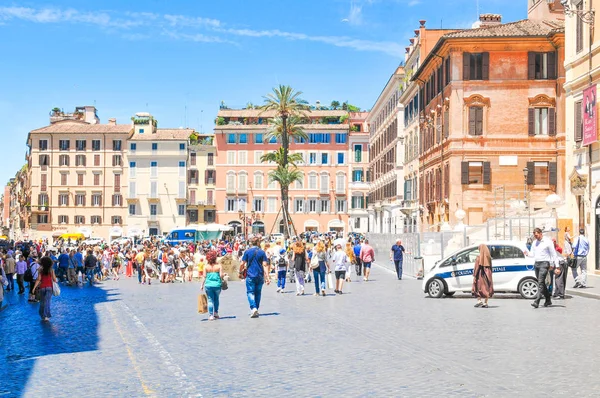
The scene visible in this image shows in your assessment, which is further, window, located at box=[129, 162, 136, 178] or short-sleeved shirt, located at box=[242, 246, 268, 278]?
window, located at box=[129, 162, 136, 178]

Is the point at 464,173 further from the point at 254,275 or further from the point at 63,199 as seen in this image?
the point at 63,199

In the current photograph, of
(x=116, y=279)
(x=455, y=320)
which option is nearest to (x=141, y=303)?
(x=455, y=320)

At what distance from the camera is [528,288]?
72.0 ft

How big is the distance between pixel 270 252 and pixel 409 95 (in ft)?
110

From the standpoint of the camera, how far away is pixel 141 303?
23234mm

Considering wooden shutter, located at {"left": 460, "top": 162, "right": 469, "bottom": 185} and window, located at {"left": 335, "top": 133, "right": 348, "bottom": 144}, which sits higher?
window, located at {"left": 335, "top": 133, "right": 348, "bottom": 144}

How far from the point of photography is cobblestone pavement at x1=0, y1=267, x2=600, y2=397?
9.38 meters

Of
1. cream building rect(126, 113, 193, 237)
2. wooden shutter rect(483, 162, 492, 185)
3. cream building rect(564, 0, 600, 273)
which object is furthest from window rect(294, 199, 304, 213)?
cream building rect(564, 0, 600, 273)

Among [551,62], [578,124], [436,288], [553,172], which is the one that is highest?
[551,62]

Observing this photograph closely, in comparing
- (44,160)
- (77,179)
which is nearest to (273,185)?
(77,179)

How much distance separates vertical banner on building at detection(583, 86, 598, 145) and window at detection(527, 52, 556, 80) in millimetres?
17184

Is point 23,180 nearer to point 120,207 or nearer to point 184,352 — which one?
point 120,207

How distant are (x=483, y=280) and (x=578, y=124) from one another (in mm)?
14236

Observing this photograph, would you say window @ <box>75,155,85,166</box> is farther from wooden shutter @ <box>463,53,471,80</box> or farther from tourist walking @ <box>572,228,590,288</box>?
tourist walking @ <box>572,228,590,288</box>
